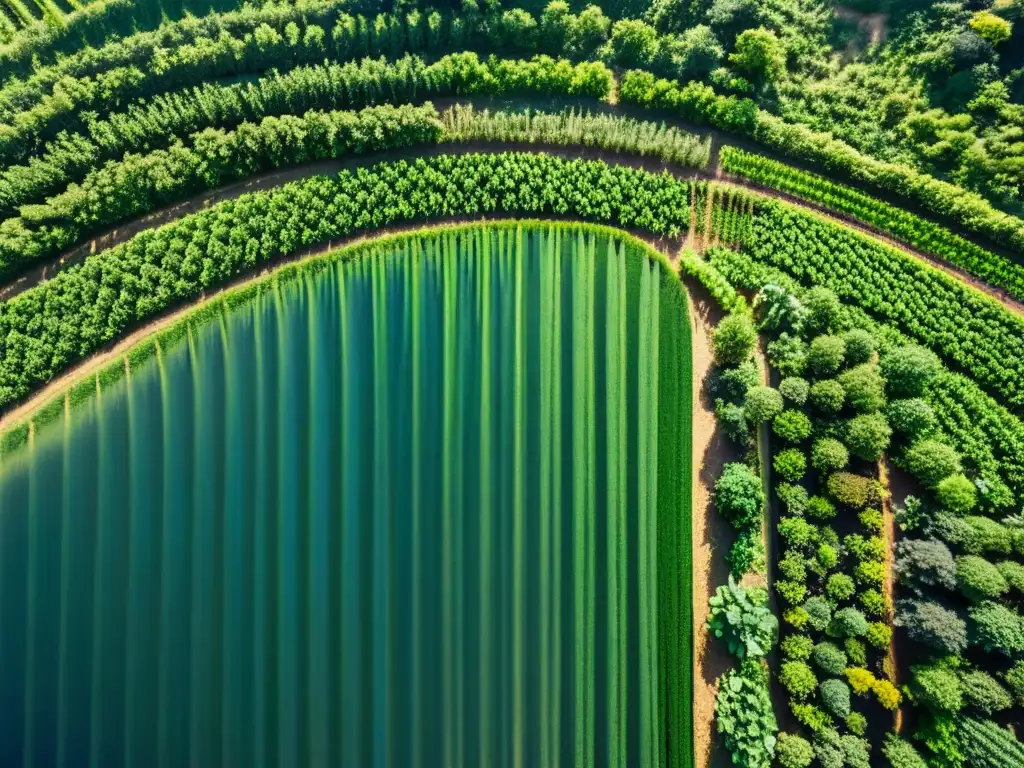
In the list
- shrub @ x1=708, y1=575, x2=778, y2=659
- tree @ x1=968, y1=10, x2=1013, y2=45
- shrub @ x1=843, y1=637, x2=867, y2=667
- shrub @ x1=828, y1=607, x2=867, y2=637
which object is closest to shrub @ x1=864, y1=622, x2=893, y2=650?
shrub @ x1=828, y1=607, x2=867, y2=637

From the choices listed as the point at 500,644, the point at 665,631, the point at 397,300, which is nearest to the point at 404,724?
the point at 500,644

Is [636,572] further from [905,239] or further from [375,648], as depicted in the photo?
[905,239]

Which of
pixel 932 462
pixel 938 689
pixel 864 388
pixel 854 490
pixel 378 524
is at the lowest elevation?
pixel 938 689

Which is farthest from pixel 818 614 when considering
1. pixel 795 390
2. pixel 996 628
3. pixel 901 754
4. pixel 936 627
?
pixel 795 390

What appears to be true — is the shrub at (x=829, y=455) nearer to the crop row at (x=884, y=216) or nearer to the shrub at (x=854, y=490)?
the shrub at (x=854, y=490)

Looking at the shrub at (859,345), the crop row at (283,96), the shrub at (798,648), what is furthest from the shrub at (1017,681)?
the crop row at (283,96)

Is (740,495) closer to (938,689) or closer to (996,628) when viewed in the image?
(938,689)
